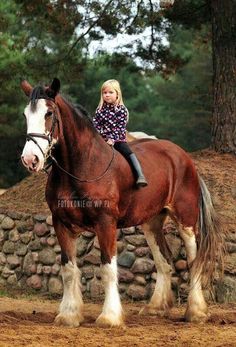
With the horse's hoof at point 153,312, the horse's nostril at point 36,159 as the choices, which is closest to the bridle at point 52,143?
the horse's nostril at point 36,159

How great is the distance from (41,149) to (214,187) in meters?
4.81

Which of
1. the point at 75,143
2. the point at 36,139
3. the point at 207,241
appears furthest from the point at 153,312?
the point at 36,139

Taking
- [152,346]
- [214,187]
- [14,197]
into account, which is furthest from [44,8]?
[152,346]

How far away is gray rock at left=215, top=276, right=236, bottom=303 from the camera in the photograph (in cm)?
891

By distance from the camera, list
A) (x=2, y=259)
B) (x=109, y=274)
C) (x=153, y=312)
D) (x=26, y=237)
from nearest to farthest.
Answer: (x=109, y=274) → (x=153, y=312) → (x=26, y=237) → (x=2, y=259)

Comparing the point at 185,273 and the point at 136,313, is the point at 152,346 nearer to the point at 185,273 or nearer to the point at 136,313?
the point at 136,313

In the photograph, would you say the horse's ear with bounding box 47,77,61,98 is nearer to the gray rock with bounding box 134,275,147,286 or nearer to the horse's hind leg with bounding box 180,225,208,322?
the horse's hind leg with bounding box 180,225,208,322

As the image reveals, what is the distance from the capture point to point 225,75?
40.1 ft

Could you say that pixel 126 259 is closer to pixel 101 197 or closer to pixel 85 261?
pixel 85 261

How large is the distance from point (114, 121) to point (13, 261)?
379 centimetres

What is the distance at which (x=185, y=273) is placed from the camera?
29.5ft

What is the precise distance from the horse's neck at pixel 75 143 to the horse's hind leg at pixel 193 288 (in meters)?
1.65

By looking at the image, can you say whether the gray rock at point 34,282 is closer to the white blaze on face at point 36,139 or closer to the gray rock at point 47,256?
the gray rock at point 47,256

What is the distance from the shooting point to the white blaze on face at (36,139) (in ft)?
20.0
